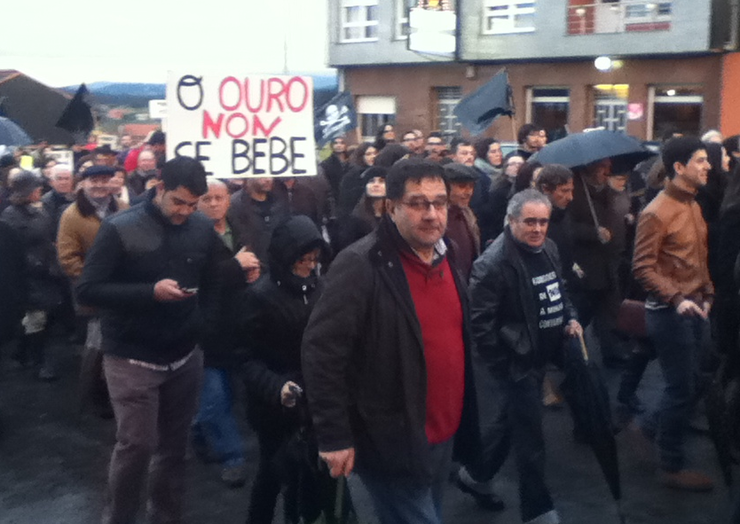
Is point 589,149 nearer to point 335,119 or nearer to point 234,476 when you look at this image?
point 234,476

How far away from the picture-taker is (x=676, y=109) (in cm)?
2148

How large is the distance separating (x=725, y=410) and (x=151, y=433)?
8.14 ft

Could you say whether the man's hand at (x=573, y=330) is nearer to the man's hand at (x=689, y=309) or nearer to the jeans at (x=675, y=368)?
the man's hand at (x=689, y=309)

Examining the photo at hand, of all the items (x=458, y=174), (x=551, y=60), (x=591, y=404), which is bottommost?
(x=591, y=404)

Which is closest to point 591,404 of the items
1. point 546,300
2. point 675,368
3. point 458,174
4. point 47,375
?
point 546,300

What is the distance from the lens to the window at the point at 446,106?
2620 cm

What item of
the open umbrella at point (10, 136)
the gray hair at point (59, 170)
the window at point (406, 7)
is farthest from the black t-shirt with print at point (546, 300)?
the window at point (406, 7)

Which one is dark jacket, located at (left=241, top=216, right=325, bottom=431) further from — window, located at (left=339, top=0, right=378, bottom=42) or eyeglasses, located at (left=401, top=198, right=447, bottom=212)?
window, located at (left=339, top=0, right=378, bottom=42)

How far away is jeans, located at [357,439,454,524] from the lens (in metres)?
3.47

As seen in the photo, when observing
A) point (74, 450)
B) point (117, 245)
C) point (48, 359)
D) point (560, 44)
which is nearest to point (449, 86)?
point (560, 44)

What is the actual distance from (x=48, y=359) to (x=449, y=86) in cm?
1913

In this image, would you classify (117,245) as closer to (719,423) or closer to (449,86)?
(719,423)

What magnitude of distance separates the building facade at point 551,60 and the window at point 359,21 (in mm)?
30

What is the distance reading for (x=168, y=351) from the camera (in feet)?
15.0
